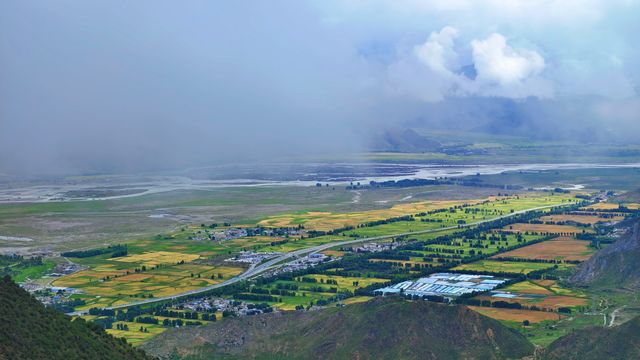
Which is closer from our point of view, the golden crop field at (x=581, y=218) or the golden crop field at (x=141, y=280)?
the golden crop field at (x=141, y=280)

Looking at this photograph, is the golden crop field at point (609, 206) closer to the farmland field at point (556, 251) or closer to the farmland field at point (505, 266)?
the farmland field at point (556, 251)

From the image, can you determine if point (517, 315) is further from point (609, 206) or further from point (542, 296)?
point (609, 206)

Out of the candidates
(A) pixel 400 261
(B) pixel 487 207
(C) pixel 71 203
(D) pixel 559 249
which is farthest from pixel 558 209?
(C) pixel 71 203

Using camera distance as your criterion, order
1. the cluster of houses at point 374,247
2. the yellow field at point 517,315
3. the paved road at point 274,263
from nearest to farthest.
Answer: the yellow field at point 517,315 < the paved road at point 274,263 < the cluster of houses at point 374,247

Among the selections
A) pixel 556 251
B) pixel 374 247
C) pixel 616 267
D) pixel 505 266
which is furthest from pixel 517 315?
pixel 374 247

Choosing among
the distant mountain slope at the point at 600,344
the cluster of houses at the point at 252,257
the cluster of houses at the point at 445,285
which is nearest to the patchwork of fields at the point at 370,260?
the cluster of houses at the point at 445,285
